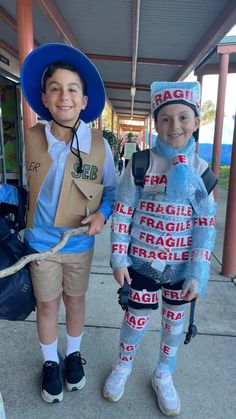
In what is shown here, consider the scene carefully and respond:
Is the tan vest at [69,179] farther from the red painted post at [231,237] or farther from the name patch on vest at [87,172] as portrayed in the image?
the red painted post at [231,237]

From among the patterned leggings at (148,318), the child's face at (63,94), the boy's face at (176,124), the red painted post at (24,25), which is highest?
the red painted post at (24,25)

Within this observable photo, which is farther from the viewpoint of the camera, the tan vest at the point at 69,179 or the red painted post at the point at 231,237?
the red painted post at the point at 231,237

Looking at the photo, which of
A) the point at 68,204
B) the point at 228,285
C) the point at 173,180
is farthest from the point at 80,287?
the point at 228,285

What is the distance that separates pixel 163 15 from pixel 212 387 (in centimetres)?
410

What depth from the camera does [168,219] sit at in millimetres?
1515

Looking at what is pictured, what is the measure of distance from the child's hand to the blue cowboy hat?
0.98 m

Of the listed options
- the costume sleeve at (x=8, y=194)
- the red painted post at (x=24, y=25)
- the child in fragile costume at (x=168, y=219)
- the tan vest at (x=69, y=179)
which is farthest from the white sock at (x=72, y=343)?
the red painted post at (x=24, y=25)

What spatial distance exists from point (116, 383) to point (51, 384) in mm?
347

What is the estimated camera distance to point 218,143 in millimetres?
5758

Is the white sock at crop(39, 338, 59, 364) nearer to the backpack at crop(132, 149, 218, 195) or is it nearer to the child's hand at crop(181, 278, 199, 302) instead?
the child's hand at crop(181, 278, 199, 302)

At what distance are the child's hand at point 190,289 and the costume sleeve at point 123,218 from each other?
0.29m

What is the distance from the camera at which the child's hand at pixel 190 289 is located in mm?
1502

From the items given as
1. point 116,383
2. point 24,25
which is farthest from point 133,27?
point 116,383

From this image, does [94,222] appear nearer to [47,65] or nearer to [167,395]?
[47,65]
